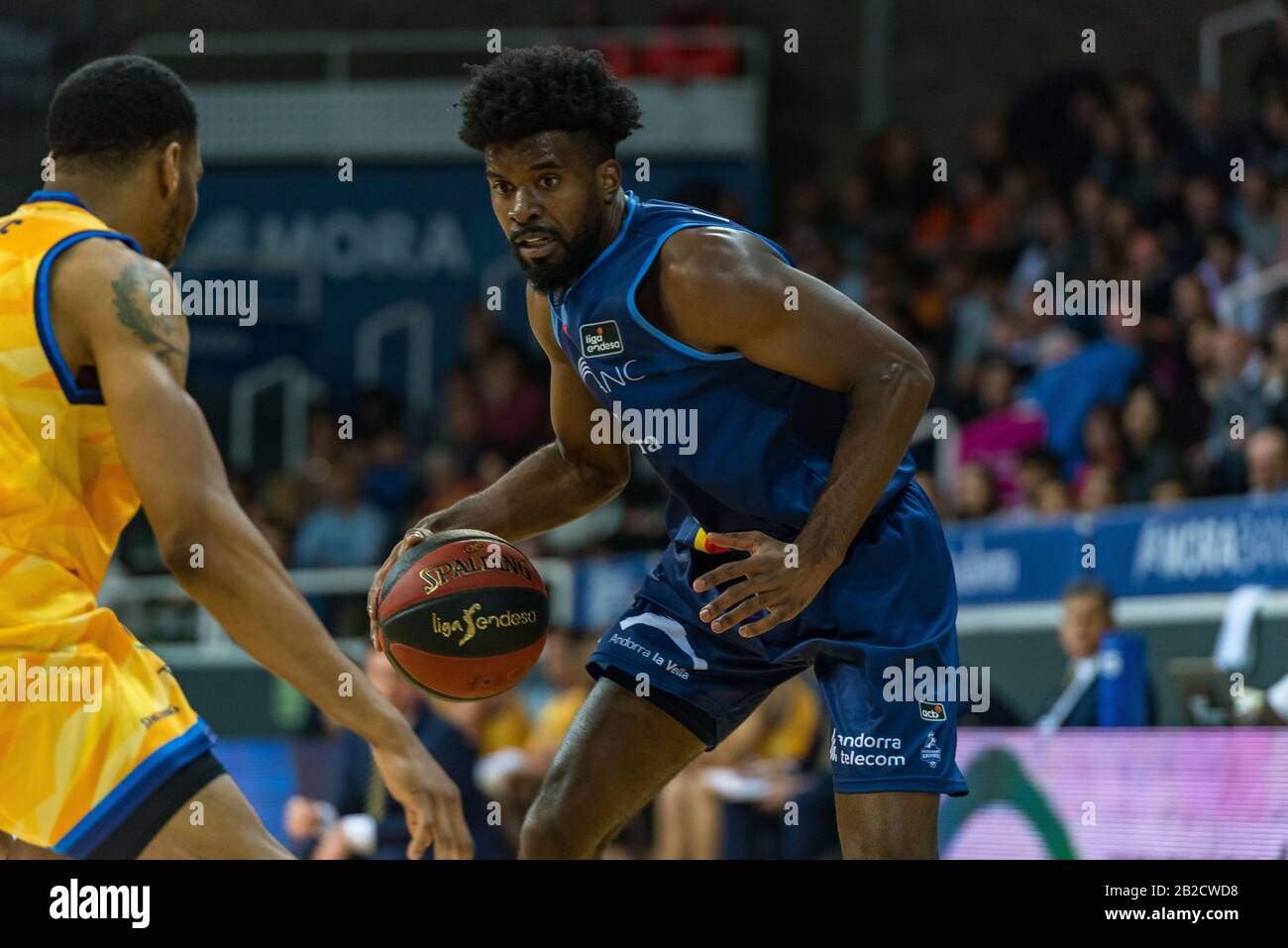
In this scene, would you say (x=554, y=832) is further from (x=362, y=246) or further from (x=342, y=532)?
(x=362, y=246)

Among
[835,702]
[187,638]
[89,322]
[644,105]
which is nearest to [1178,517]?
[835,702]

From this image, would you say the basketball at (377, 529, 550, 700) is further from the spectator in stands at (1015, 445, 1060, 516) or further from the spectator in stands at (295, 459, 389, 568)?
the spectator in stands at (295, 459, 389, 568)

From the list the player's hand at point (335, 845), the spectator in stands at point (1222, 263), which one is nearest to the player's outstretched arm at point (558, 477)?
the player's hand at point (335, 845)

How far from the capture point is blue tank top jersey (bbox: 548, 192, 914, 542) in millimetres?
3727

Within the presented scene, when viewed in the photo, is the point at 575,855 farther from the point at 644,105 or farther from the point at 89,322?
the point at 644,105

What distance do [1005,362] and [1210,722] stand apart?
3.64 metres

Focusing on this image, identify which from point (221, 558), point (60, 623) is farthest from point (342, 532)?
point (221, 558)

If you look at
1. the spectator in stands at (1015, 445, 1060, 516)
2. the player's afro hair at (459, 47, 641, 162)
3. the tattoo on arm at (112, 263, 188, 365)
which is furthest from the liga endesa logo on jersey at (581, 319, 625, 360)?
the spectator in stands at (1015, 445, 1060, 516)

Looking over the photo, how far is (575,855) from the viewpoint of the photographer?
393 cm

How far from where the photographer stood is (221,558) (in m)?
2.95

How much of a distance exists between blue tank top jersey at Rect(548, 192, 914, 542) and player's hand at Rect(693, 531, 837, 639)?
36 centimetres

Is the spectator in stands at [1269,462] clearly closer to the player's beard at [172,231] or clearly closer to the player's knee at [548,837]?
the player's knee at [548,837]

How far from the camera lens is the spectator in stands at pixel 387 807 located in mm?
7434

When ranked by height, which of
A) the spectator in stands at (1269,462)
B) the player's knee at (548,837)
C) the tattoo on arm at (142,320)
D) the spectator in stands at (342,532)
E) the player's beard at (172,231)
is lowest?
A: the spectator in stands at (342,532)
